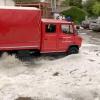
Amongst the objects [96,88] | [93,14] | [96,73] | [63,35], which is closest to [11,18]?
[63,35]

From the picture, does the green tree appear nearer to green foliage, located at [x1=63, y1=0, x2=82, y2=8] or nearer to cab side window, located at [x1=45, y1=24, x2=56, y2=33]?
green foliage, located at [x1=63, y1=0, x2=82, y2=8]

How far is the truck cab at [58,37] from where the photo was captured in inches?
750

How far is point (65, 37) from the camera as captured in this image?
19.7 m

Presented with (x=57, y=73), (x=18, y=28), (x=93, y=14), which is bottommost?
(x=93, y=14)

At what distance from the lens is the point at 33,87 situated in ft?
44.2

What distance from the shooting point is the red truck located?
18062 millimetres

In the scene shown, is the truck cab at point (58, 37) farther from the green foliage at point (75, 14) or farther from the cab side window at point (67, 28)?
the green foliage at point (75, 14)

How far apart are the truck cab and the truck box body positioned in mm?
496

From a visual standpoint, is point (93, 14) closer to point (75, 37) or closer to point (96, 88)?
point (75, 37)

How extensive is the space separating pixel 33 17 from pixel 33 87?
5693mm

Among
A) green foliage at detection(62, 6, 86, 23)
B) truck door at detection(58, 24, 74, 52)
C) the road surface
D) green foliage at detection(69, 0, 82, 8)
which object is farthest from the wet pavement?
green foliage at detection(69, 0, 82, 8)

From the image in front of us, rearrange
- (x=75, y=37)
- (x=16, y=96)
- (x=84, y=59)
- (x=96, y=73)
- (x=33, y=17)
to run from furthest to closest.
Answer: (x=75, y=37)
(x=33, y=17)
(x=84, y=59)
(x=96, y=73)
(x=16, y=96)

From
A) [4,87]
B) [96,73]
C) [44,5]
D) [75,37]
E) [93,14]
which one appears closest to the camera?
[4,87]

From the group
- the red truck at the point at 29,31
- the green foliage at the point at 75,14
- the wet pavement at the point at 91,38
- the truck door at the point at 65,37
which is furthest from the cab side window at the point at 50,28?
the green foliage at the point at 75,14
